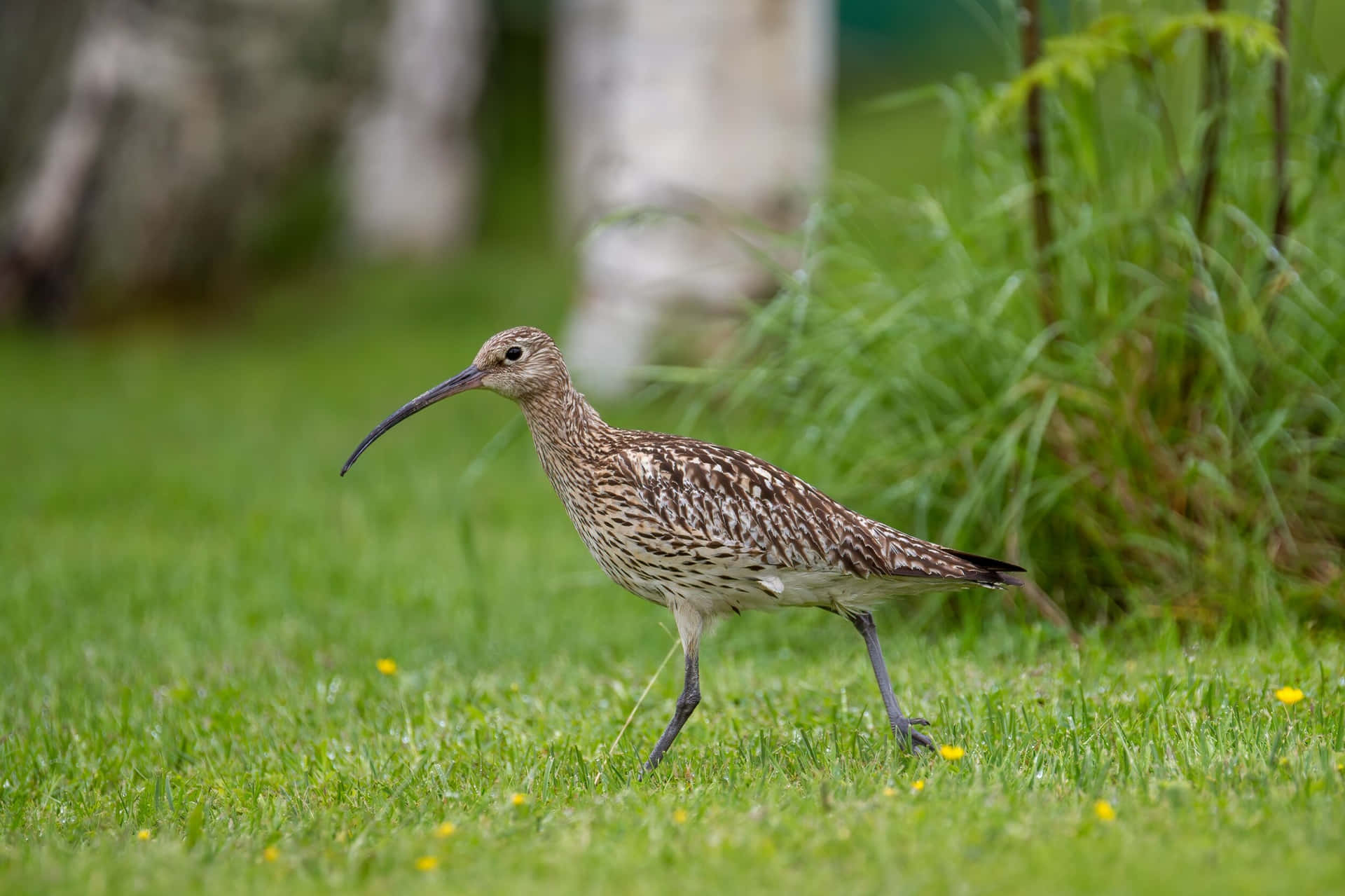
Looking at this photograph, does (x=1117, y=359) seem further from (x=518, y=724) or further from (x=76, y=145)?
(x=76, y=145)

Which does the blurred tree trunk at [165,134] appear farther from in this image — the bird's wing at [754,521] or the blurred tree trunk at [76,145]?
the bird's wing at [754,521]

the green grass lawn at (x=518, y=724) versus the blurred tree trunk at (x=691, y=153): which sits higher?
the blurred tree trunk at (x=691, y=153)

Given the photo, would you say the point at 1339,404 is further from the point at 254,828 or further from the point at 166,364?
the point at 166,364

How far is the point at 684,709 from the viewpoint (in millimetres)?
4688

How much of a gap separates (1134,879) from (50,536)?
7.26 meters

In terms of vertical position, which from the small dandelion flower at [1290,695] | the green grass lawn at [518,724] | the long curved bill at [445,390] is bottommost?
the green grass lawn at [518,724]

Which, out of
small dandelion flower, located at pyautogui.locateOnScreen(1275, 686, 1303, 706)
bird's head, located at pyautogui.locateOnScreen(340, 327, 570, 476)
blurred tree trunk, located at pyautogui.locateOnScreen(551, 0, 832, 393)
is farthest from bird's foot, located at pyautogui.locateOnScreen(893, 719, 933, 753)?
blurred tree trunk, located at pyautogui.locateOnScreen(551, 0, 832, 393)

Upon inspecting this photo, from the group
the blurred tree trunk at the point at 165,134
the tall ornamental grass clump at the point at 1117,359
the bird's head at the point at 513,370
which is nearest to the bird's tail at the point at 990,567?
the tall ornamental grass clump at the point at 1117,359

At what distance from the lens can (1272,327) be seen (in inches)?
256

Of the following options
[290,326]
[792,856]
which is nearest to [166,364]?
[290,326]

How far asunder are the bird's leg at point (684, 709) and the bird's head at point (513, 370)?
1060 millimetres

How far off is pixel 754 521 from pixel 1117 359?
2646 millimetres

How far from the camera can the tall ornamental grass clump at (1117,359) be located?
6168mm

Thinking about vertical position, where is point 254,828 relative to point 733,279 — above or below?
below
